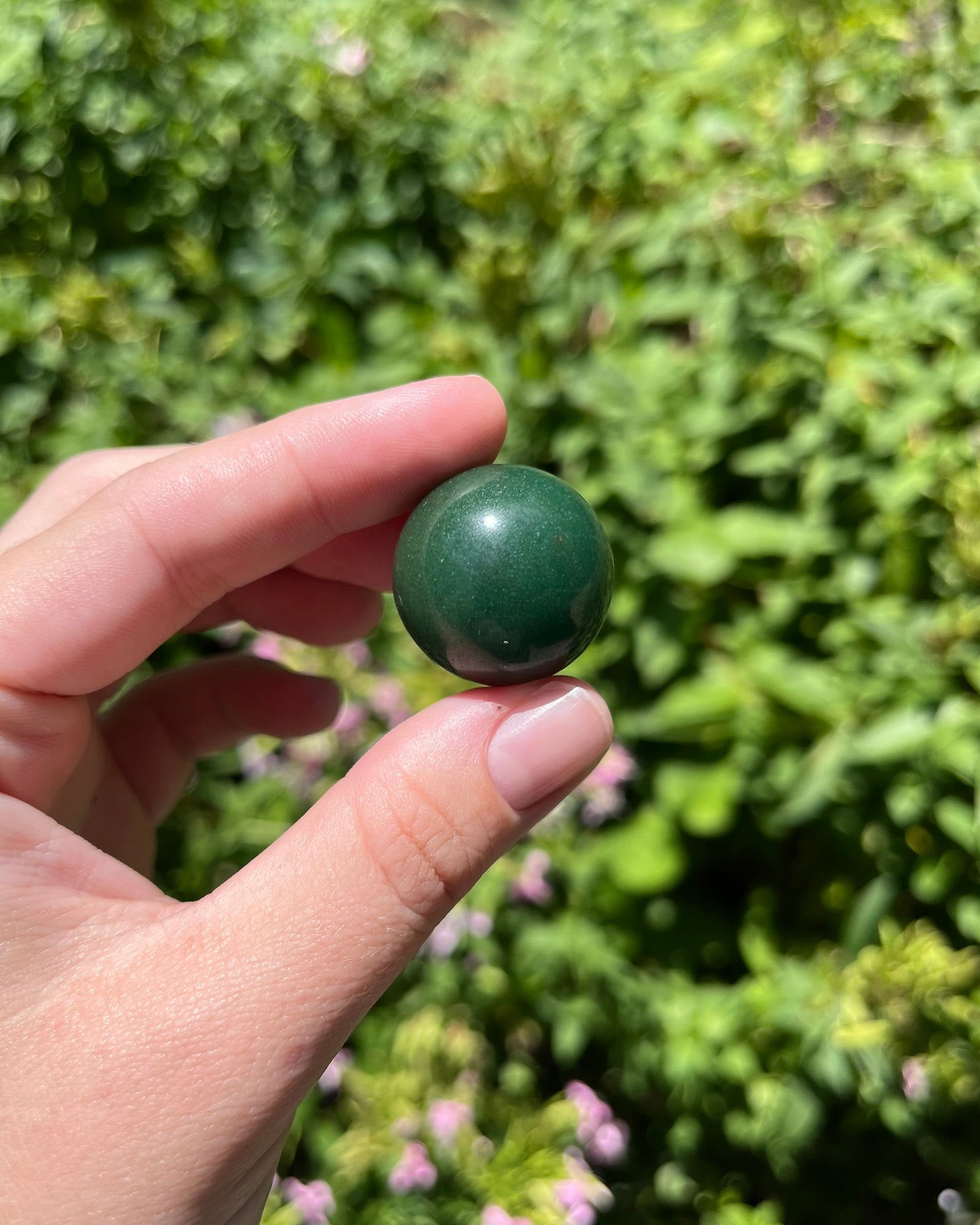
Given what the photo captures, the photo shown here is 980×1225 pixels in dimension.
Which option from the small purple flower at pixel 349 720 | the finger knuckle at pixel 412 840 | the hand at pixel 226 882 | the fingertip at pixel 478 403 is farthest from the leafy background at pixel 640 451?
the finger knuckle at pixel 412 840

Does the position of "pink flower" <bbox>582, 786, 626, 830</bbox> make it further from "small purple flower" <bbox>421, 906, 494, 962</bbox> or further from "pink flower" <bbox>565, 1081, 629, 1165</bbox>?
"pink flower" <bbox>565, 1081, 629, 1165</bbox>

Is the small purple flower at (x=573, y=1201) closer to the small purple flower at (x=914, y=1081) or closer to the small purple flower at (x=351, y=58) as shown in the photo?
the small purple flower at (x=914, y=1081)

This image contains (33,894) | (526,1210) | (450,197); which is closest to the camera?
(33,894)

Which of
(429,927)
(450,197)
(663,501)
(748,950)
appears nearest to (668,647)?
(663,501)

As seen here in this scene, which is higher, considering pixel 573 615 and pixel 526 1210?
pixel 573 615

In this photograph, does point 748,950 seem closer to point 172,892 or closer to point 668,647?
point 668,647

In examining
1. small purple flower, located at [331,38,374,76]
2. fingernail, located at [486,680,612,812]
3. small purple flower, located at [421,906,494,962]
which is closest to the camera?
fingernail, located at [486,680,612,812]

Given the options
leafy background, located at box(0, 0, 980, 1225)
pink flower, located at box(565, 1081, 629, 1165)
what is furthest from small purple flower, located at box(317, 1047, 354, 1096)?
pink flower, located at box(565, 1081, 629, 1165)

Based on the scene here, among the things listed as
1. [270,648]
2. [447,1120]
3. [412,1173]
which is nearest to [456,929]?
[447,1120]
